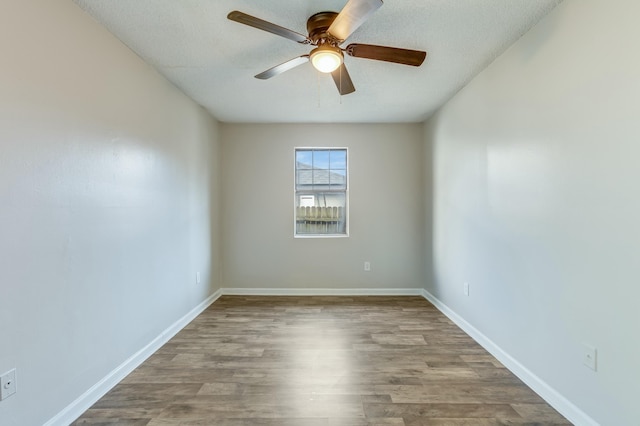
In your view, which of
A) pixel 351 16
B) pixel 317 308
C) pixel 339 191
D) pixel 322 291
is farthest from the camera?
pixel 339 191

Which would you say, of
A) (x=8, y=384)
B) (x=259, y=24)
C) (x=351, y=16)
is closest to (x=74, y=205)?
(x=8, y=384)

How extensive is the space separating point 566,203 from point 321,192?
3036 millimetres

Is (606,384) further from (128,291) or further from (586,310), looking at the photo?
(128,291)

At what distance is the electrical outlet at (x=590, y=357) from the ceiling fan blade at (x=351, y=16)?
2029 millimetres

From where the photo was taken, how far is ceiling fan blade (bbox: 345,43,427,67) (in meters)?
1.88

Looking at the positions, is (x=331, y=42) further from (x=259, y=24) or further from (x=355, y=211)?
(x=355, y=211)

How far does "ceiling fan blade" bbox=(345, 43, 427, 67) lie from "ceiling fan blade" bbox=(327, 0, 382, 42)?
5.8 inches

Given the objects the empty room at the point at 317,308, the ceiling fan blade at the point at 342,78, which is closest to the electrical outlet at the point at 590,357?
the empty room at the point at 317,308

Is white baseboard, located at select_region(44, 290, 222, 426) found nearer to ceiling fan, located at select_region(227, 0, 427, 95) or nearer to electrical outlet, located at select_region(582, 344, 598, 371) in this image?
ceiling fan, located at select_region(227, 0, 427, 95)

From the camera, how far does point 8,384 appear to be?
1.38 metres

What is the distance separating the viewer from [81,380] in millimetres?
1788

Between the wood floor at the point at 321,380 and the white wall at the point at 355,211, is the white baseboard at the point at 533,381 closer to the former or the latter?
the wood floor at the point at 321,380

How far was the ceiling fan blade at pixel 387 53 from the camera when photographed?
1875mm

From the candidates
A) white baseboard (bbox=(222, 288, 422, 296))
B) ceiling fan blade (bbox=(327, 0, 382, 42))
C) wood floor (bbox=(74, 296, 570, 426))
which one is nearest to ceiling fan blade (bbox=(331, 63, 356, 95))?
ceiling fan blade (bbox=(327, 0, 382, 42))
